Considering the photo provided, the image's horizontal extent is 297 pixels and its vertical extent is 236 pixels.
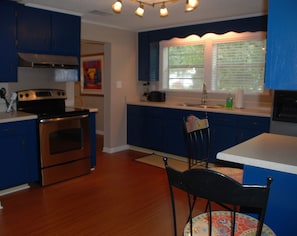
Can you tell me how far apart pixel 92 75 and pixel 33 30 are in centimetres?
298

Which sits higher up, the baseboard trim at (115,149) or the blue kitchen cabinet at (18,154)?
the blue kitchen cabinet at (18,154)

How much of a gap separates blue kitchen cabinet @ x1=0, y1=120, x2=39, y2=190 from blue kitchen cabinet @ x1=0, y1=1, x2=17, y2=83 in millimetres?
640

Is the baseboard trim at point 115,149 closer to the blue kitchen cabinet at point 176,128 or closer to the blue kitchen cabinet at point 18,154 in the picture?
the blue kitchen cabinet at point 176,128

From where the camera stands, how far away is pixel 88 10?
12.3 feet

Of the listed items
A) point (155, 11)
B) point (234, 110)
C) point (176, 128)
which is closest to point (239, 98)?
point (234, 110)

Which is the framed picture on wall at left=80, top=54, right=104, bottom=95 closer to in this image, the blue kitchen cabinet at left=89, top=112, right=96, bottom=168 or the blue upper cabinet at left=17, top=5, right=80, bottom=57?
the blue upper cabinet at left=17, top=5, right=80, bottom=57

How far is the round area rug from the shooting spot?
137 centimetres

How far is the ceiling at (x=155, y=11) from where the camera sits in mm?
3375

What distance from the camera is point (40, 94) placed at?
150 inches

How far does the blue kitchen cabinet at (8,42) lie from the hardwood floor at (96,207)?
4.64 feet

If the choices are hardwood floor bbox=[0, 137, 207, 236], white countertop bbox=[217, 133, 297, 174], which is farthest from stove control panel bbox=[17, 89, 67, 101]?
white countertop bbox=[217, 133, 297, 174]

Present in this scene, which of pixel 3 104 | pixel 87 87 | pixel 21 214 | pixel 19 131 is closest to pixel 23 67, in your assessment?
pixel 3 104

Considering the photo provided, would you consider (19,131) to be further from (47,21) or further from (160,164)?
(160,164)

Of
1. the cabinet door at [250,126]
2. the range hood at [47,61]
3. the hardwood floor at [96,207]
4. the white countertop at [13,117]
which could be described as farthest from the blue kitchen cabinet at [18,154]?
the cabinet door at [250,126]
